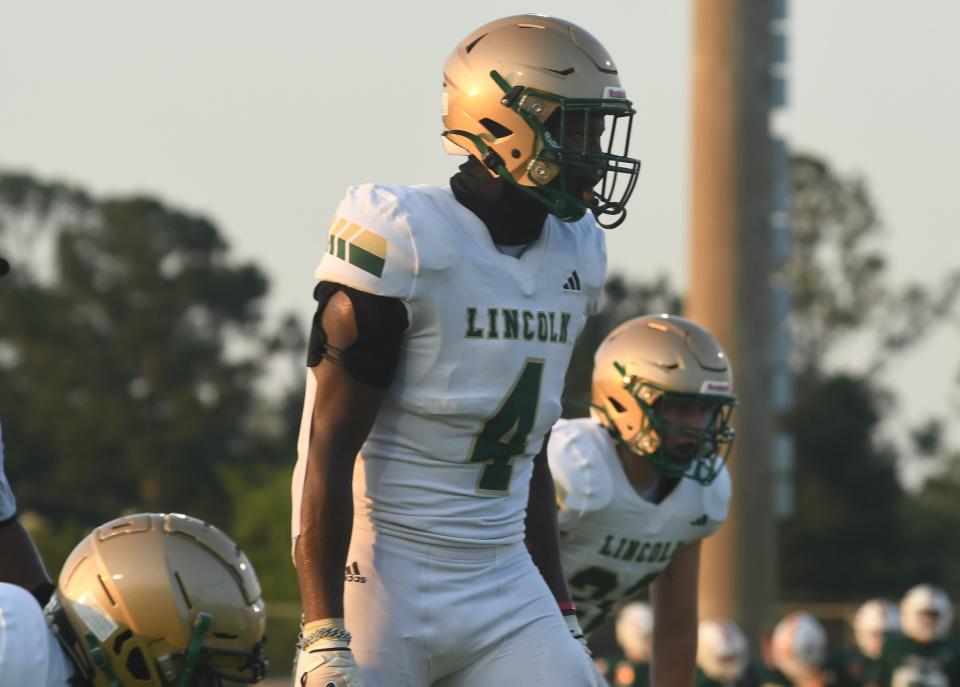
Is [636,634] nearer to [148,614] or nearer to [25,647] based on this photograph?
[148,614]

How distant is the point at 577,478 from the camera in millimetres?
5973

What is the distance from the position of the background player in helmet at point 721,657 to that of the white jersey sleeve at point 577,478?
22.3 feet

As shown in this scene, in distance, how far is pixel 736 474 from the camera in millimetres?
13203

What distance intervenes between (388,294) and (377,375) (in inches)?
6.5

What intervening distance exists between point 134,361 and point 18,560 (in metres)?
37.1

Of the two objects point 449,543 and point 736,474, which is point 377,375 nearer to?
point 449,543

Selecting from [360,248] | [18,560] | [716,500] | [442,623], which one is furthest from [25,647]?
[716,500]

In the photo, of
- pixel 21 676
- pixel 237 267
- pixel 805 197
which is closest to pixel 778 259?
pixel 21 676

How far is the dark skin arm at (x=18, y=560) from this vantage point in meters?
4.98

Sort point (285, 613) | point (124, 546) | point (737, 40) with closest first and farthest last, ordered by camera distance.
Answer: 1. point (124, 546)
2. point (737, 40)
3. point (285, 613)

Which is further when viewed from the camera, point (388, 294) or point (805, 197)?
point (805, 197)

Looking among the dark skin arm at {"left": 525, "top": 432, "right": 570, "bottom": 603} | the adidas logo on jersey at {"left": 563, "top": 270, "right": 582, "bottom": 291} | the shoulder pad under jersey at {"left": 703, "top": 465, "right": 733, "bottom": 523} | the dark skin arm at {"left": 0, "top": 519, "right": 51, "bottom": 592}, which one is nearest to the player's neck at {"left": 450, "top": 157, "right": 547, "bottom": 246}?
the adidas logo on jersey at {"left": 563, "top": 270, "right": 582, "bottom": 291}

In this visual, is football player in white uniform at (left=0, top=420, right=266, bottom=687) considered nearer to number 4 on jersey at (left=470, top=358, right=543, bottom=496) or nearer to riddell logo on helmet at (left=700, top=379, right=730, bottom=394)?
number 4 on jersey at (left=470, top=358, right=543, bottom=496)

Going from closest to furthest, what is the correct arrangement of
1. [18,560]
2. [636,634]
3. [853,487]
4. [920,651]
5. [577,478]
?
[18,560] < [577,478] < [636,634] < [920,651] < [853,487]
